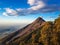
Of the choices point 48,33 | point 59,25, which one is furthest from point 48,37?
point 59,25

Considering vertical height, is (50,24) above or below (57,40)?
above

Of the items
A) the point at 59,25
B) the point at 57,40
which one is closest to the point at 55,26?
the point at 59,25

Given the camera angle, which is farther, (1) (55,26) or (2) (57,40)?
(1) (55,26)

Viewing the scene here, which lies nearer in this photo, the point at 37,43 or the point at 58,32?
the point at 58,32

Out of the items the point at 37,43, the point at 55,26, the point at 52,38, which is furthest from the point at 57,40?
the point at 37,43

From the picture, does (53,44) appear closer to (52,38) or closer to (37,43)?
(52,38)

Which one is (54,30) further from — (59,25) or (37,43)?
(37,43)

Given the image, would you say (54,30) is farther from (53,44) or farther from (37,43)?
(37,43)
